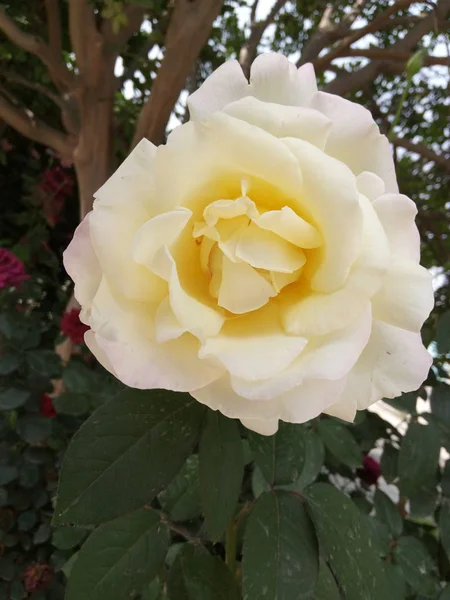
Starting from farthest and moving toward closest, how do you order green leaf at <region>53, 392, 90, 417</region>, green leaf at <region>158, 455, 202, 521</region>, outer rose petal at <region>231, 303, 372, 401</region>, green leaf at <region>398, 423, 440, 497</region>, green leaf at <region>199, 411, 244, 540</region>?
green leaf at <region>53, 392, 90, 417</region>, green leaf at <region>398, 423, 440, 497</region>, green leaf at <region>158, 455, 202, 521</region>, green leaf at <region>199, 411, 244, 540</region>, outer rose petal at <region>231, 303, 372, 401</region>

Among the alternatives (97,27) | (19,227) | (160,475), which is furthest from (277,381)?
(19,227)

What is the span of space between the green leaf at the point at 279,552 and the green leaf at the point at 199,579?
0.25 ft

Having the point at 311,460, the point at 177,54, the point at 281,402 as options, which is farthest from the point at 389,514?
the point at 177,54

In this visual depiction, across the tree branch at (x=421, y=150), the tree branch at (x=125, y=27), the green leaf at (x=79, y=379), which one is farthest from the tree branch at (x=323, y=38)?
the green leaf at (x=79, y=379)

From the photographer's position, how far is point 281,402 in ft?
0.81

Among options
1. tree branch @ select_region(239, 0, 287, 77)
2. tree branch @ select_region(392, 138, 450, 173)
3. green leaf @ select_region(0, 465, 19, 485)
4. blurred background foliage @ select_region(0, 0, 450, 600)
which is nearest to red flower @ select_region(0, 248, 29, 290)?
blurred background foliage @ select_region(0, 0, 450, 600)

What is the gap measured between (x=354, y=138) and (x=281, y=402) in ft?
0.53

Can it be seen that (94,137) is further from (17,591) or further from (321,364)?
(321,364)

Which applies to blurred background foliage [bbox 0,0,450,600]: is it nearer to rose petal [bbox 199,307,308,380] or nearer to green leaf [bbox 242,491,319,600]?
green leaf [bbox 242,491,319,600]

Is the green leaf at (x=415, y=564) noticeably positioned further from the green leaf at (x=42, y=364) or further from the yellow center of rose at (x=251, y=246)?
the green leaf at (x=42, y=364)

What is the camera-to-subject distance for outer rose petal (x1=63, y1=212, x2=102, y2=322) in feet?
0.91

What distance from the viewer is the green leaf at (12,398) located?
0.76 meters

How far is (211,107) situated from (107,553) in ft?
1.15

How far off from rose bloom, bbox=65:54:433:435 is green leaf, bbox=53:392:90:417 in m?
0.53
